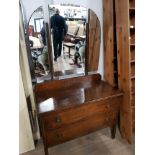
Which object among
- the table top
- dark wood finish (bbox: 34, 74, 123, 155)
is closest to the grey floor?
dark wood finish (bbox: 34, 74, 123, 155)

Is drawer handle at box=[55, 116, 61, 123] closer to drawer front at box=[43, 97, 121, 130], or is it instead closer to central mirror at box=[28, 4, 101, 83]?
drawer front at box=[43, 97, 121, 130]

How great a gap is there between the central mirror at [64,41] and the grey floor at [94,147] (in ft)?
2.65

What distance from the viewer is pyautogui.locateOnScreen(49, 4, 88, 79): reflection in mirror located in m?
2.01

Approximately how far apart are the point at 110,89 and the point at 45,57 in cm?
82

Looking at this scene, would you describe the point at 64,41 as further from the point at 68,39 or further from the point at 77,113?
the point at 77,113

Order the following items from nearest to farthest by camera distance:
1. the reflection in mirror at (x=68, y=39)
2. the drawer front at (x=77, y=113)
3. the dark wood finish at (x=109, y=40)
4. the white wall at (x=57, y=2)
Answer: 1. the drawer front at (x=77, y=113)
2. the white wall at (x=57, y=2)
3. the reflection in mirror at (x=68, y=39)
4. the dark wood finish at (x=109, y=40)

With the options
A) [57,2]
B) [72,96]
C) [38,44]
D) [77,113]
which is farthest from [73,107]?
[57,2]

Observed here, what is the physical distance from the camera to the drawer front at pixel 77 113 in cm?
171

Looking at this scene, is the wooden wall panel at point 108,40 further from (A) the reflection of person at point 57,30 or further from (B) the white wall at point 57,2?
(A) the reflection of person at point 57,30

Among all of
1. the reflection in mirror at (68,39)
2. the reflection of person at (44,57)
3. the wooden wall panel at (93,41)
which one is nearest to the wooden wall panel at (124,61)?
the wooden wall panel at (93,41)

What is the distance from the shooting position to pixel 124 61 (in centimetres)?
207

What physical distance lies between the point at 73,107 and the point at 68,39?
0.81 m
